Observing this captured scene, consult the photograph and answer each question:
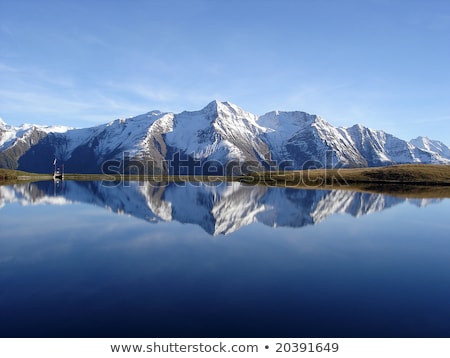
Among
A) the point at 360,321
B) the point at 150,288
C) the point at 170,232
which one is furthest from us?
the point at 170,232

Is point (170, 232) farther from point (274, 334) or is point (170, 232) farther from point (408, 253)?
point (274, 334)

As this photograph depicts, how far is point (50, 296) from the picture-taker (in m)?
25.9

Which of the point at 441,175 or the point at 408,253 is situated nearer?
the point at 408,253

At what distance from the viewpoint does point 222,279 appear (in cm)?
3033

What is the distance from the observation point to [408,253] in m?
41.6

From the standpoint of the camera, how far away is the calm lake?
21.6m

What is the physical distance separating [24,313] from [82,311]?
3433 millimetres

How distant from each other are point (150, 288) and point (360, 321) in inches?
593

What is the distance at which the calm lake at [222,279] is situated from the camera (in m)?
21.6

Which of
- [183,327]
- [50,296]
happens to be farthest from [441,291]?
[50,296]
